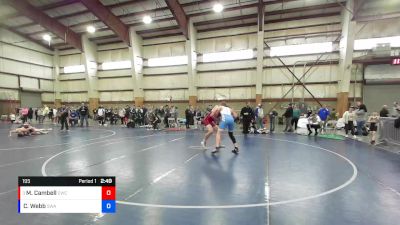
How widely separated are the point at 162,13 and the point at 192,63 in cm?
574

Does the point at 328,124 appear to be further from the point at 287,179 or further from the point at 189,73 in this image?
the point at 287,179

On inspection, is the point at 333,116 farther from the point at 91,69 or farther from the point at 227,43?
the point at 91,69

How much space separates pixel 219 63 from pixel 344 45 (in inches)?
459

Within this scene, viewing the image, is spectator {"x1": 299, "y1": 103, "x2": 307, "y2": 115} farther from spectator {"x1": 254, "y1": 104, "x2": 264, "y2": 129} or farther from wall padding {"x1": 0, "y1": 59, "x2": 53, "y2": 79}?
wall padding {"x1": 0, "y1": 59, "x2": 53, "y2": 79}

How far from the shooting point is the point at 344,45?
66.7 feet

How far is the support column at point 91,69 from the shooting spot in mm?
29808

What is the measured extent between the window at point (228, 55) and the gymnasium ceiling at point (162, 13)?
8.88 feet

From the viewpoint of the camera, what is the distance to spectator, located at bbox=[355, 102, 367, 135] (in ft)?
41.8

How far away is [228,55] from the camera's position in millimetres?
25828

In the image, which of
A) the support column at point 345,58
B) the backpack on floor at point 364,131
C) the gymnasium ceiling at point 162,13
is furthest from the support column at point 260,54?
the backpack on floor at point 364,131

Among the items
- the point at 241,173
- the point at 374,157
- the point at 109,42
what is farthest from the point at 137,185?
the point at 109,42

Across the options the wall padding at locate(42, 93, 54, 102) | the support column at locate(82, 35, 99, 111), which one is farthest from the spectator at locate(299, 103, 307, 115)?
the wall padding at locate(42, 93, 54, 102)
